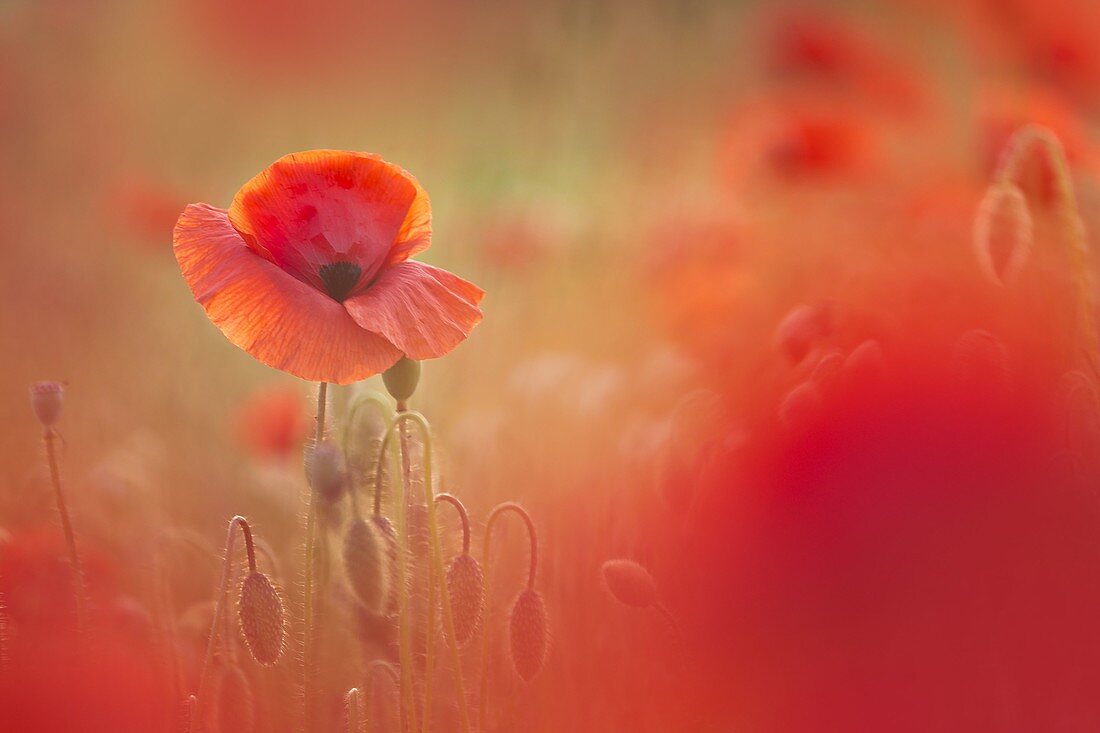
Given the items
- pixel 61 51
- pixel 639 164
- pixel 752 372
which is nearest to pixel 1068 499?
pixel 752 372

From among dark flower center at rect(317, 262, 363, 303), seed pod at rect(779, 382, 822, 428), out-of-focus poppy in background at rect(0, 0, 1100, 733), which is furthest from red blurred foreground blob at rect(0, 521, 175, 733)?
seed pod at rect(779, 382, 822, 428)

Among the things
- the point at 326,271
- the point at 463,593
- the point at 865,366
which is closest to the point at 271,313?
the point at 326,271

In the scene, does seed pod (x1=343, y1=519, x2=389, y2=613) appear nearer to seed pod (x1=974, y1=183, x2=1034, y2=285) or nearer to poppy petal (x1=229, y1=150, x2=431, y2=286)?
poppy petal (x1=229, y1=150, x2=431, y2=286)

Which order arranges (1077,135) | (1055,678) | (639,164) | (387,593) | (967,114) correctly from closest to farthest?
(1055,678), (387,593), (1077,135), (967,114), (639,164)

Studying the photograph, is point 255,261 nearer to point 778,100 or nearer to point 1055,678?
point 1055,678

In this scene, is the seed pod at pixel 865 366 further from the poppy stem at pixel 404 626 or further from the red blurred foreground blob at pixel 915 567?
the poppy stem at pixel 404 626

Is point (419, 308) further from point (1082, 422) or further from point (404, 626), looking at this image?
point (1082, 422)
